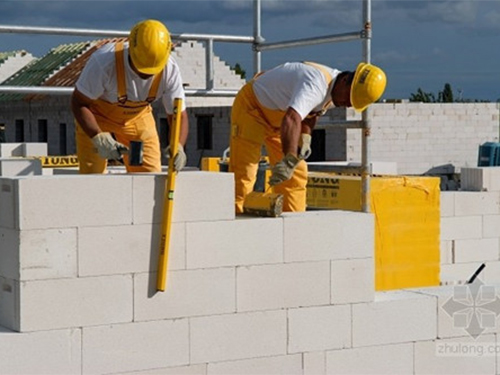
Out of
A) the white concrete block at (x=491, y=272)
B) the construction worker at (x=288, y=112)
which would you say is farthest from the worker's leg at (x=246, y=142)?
the white concrete block at (x=491, y=272)

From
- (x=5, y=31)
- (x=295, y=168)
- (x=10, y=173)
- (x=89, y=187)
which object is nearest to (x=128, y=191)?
(x=89, y=187)

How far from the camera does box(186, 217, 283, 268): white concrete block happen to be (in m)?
5.95

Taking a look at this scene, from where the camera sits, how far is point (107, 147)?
6496mm

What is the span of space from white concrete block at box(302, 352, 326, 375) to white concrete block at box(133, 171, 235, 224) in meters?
1.00

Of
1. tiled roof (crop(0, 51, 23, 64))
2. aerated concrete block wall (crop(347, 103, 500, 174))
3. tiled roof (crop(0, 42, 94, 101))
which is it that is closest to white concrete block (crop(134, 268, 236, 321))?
aerated concrete block wall (crop(347, 103, 500, 174))

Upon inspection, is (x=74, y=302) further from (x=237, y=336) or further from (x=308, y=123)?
(x=308, y=123)

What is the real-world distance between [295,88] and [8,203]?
2257mm

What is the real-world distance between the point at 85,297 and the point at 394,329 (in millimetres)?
2104

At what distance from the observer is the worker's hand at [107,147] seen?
650cm

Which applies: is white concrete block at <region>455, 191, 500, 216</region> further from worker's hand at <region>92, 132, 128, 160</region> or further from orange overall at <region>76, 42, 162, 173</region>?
worker's hand at <region>92, 132, 128, 160</region>

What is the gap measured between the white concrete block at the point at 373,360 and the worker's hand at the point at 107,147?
177cm

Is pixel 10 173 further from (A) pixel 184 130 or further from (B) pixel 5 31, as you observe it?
(A) pixel 184 130

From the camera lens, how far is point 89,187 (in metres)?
5.61

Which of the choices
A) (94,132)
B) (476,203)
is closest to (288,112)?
(94,132)
